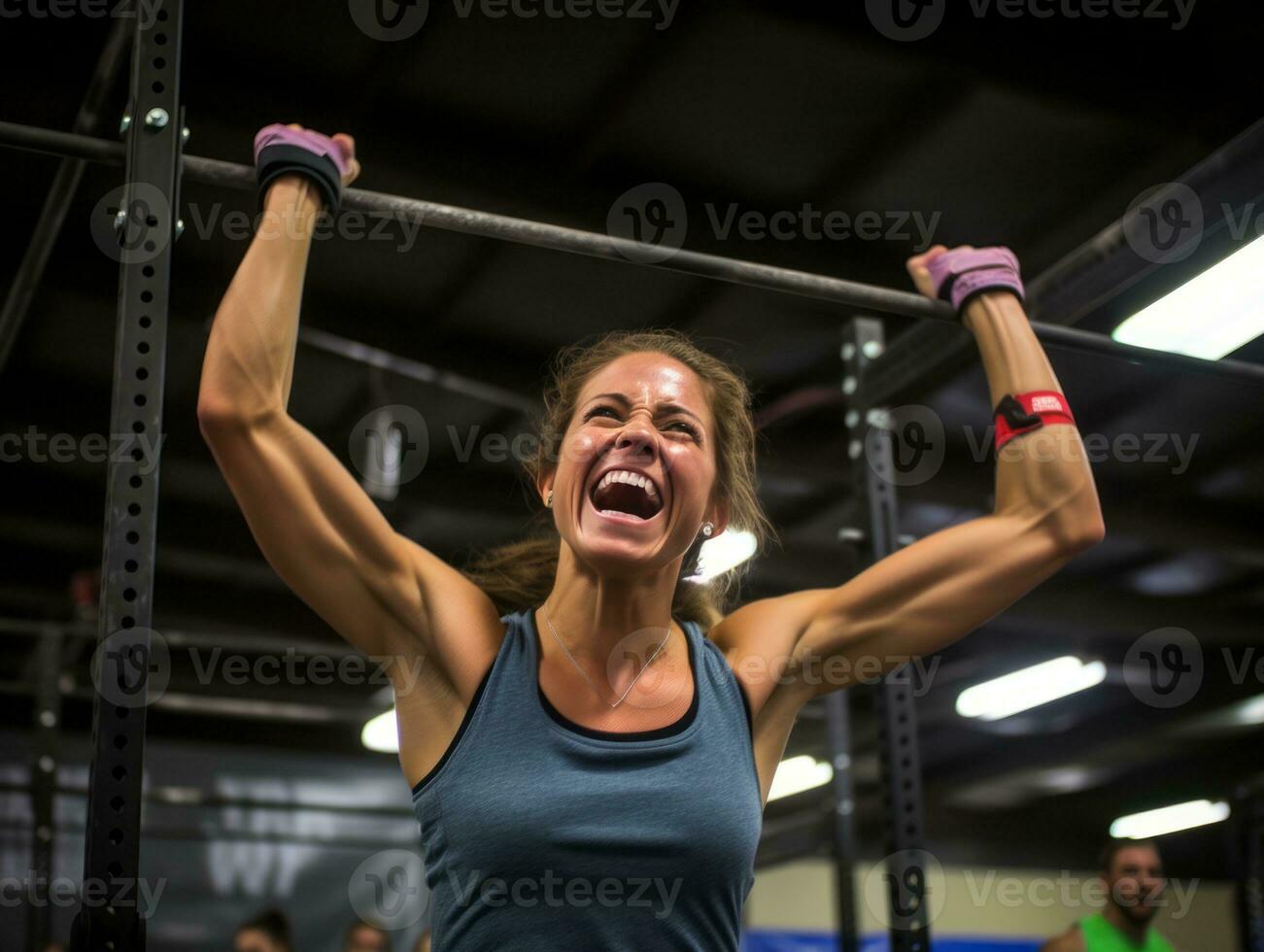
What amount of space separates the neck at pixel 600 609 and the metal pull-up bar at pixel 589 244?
63cm

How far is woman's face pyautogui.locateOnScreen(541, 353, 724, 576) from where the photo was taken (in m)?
1.71

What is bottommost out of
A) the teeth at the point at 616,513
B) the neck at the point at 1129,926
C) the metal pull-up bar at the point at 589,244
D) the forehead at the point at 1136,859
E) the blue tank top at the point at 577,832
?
the blue tank top at the point at 577,832

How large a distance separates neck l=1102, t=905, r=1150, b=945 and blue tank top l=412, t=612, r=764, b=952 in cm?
397

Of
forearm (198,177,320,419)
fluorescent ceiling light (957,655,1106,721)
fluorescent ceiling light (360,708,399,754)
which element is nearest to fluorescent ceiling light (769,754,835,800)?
fluorescent ceiling light (957,655,1106,721)

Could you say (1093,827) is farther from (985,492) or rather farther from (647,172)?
(647,172)

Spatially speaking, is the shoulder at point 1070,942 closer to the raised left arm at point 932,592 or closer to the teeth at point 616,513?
the raised left arm at point 932,592

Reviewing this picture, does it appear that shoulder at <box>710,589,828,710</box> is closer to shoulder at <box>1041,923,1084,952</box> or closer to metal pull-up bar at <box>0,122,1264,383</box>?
metal pull-up bar at <box>0,122,1264,383</box>

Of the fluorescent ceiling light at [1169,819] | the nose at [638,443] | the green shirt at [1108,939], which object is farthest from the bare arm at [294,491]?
the fluorescent ceiling light at [1169,819]

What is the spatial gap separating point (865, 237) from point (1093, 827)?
923 centimetres

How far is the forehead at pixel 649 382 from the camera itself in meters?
1.85

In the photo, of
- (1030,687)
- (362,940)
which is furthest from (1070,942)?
(362,940)

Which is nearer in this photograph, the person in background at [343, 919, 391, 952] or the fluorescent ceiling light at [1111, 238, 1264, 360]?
the fluorescent ceiling light at [1111, 238, 1264, 360]

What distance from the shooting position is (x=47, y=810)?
14.9 ft

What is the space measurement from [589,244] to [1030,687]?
649 centimetres
